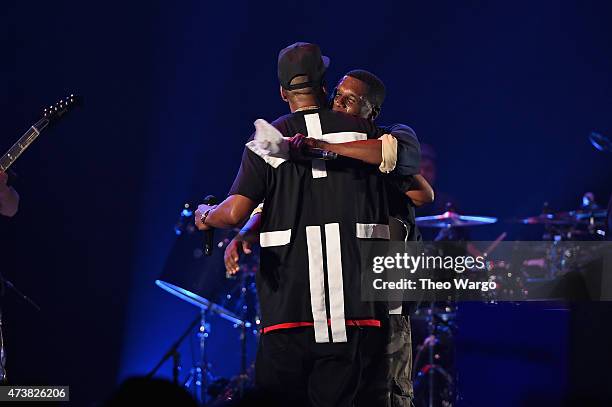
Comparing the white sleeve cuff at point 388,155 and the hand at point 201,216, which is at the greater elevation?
the white sleeve cuff at point 388,155

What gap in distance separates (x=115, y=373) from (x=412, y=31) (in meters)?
4.66

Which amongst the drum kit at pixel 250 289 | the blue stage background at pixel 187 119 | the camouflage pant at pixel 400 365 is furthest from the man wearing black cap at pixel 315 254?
the blue stage background at pixel 187 119

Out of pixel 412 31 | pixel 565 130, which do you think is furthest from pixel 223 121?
pixel 565 130

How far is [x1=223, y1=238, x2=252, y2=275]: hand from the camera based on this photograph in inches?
109

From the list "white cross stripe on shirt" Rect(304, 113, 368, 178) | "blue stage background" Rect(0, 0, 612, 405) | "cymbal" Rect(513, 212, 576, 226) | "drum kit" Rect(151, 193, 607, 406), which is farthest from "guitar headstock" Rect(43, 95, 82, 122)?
"cymbal" Rect(513, 212, 576, 226)

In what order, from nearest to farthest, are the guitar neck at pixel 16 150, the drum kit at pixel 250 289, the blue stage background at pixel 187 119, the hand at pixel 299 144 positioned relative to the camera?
the hand at pixel 299 144 < the guitar neck at pixel 16 150 < the drum kit at pixel 250 289 < the blue stage background at pixel 187 119

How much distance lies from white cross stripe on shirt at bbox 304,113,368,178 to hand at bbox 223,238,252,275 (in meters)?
0.36

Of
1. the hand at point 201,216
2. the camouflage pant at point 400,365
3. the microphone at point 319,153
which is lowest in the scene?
the camouflage pant at point 400,365

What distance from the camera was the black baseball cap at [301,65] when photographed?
2963 mm

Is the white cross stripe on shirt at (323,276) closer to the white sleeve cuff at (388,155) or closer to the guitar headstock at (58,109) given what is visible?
the white sleeve cuff at (388,155)

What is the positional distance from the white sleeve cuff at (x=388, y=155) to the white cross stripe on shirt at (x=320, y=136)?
0.11 metres

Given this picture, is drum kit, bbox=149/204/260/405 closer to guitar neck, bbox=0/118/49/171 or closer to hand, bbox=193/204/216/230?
guitar neck, bbox=0/118/49/171

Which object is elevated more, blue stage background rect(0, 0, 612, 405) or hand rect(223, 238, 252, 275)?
blue stage background rect(0, 0, 612, 405)

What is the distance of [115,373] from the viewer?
7.36m
